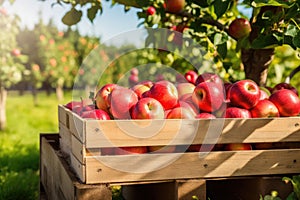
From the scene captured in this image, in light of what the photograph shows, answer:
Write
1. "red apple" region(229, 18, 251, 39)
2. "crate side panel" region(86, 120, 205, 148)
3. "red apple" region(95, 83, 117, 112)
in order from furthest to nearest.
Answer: "red apple" region(229, 18, 251, 39)
"red apple" region(95, 83, 117, 112)
"crate side panel" region(86, 120, 205, 148)

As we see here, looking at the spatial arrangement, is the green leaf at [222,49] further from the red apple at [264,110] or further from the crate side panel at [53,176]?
the crate side panel at [53,176]

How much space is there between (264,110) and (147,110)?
54 centimetres

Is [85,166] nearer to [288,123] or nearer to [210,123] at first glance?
[210,123]

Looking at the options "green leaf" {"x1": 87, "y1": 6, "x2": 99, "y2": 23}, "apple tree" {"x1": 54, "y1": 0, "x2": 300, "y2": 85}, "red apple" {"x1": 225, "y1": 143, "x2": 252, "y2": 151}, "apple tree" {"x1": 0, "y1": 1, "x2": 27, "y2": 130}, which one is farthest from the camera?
"apple tree" {"x1": 0, "y1": 1, "x2": 27, "y2": 130}

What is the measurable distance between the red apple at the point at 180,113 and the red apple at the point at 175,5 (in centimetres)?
109

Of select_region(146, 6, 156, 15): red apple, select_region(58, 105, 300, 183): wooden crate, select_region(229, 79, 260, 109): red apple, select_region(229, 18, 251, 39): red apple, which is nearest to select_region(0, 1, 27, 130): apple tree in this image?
select_region(146, 6, 156, 15): red apple

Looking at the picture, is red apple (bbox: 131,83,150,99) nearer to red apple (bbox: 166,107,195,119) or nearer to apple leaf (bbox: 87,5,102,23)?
red apple (bbox: 166,107,195,119)

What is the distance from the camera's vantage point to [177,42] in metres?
3.32

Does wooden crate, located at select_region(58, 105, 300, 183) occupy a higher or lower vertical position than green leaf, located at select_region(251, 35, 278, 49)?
lower

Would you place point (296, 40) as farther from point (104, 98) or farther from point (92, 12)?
point (92, 12)

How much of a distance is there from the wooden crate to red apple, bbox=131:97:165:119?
0.24 feet

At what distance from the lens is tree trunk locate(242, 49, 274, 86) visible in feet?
9.93

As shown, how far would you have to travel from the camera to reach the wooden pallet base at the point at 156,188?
1894 millimetres

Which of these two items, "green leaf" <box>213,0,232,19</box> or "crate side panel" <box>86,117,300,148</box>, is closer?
"crate side panel" <box>86,117,300,148</box>
